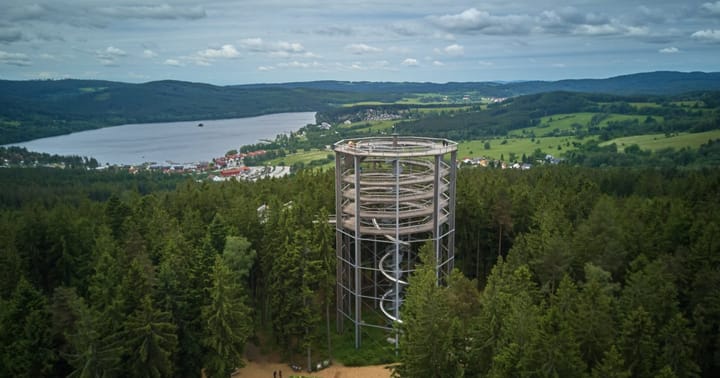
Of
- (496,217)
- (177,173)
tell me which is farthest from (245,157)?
(496,217)

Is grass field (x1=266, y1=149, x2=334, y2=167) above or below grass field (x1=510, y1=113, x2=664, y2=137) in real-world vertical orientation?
below

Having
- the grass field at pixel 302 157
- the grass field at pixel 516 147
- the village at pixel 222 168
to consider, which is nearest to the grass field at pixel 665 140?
the grass field at pixel 516 147

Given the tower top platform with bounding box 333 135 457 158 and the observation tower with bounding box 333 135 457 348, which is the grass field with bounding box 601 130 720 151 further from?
the observation tower with bounding box 333 135 457 348

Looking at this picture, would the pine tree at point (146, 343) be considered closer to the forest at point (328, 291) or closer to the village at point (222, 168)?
the forest at point (328, 291)

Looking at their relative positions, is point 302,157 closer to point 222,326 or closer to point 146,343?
point 222,326

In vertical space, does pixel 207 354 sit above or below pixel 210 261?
below

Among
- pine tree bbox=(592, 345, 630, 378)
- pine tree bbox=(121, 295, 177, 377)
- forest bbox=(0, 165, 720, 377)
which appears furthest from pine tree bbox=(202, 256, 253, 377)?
pine tree bbox=(592, 345, 630, 378)

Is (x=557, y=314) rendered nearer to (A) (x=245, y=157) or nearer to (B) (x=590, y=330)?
(B) (x=590, y=330)
